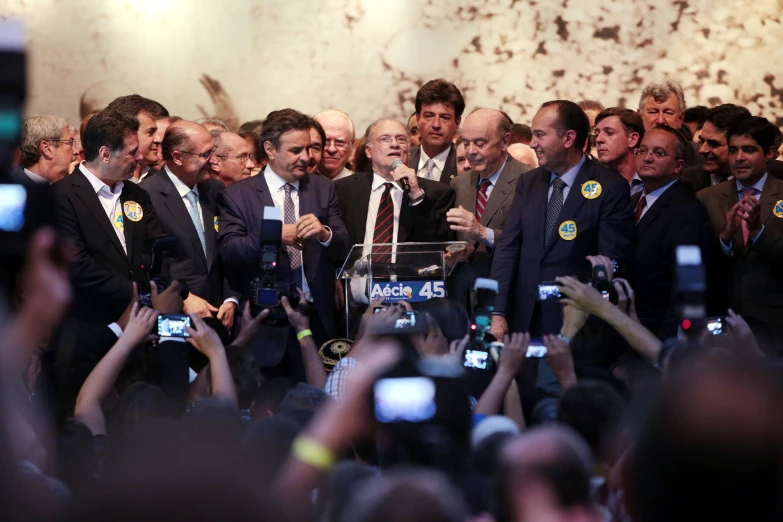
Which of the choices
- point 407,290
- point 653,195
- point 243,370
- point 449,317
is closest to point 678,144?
point 653,195

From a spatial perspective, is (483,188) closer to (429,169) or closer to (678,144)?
(429,169)

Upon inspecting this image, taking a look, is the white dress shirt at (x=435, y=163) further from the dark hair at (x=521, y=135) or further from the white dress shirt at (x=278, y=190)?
the white dress shirt at (x=278, y=190)

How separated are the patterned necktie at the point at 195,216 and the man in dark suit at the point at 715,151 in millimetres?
2506

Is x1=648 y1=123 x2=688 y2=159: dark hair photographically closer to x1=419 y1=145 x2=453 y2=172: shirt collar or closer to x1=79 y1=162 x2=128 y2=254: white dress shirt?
x1=419 y1=145 x2=453 y2=172: shirt collar

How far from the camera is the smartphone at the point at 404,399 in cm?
175

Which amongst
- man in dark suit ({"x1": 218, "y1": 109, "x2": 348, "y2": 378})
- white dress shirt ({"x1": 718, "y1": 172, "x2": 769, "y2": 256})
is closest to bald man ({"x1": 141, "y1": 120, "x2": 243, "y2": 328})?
man in dark suit ({"x1": 218, "y1": 109, "x2": 348, "y2": 378})

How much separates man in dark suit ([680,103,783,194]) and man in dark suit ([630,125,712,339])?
23.9 inches

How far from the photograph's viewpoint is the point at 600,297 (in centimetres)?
402

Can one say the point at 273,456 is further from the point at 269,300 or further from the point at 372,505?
the point at 269,300

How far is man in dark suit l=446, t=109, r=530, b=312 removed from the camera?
491 centimetres

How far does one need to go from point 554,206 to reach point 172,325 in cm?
185

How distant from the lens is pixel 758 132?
193 inches

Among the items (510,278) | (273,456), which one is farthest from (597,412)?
(510,278)

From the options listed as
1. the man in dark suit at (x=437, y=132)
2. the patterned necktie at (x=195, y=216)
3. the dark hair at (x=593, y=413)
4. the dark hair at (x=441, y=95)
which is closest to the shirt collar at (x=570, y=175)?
the man in dark suit at (x=437, y=132)
